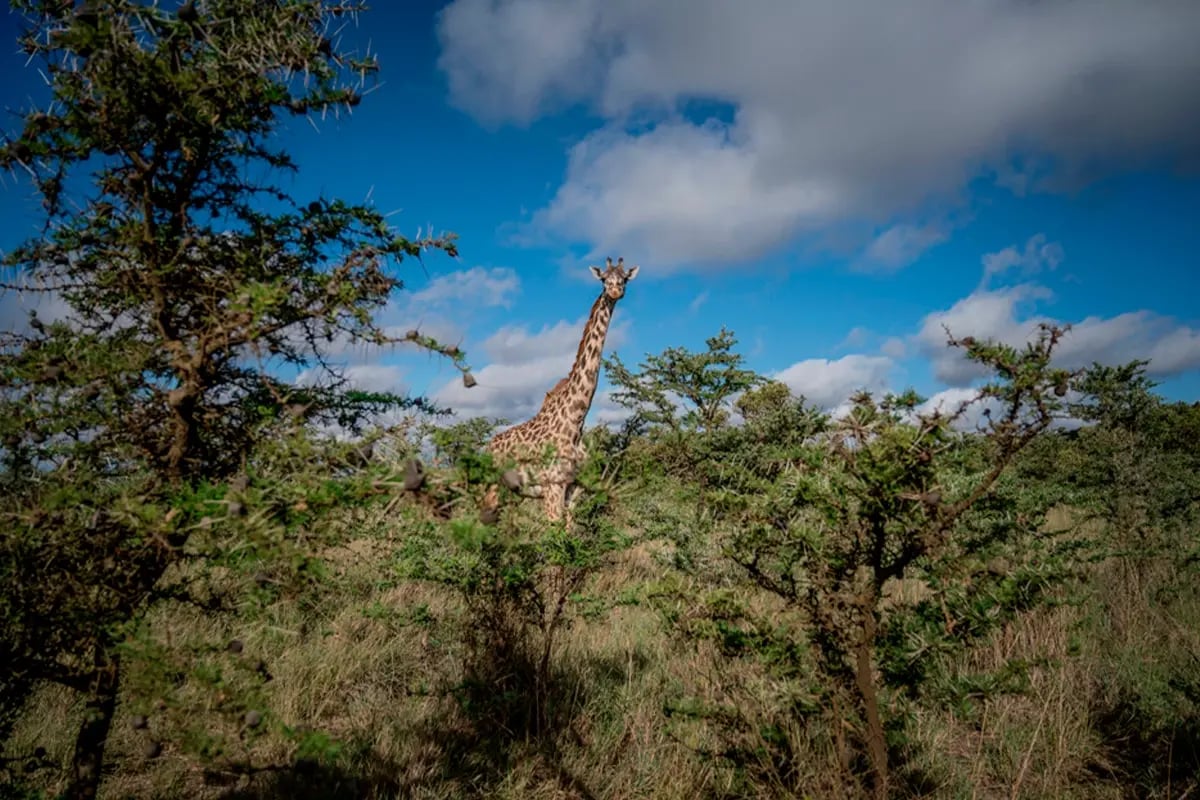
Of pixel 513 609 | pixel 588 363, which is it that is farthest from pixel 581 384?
pixel 513 609

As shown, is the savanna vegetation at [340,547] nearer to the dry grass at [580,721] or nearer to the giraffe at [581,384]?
the dry grass at [580,721]

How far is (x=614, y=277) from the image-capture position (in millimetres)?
9727

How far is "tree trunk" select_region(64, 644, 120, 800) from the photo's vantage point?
88.3 inches

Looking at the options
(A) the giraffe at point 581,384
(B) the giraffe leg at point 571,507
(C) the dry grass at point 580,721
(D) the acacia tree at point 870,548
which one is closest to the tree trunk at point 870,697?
(D) the acacia tree at point 870,548

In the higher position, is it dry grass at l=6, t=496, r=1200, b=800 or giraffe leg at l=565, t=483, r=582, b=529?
giraffe leg at l=565, t=483, r=582, b=529

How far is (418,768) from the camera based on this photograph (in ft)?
11.7

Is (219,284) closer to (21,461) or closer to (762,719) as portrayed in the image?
(21,461)

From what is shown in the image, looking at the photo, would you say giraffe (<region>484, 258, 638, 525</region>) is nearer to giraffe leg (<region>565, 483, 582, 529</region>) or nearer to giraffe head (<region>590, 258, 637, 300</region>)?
giraffe head (<region>590, 258, 637, 300</region>)

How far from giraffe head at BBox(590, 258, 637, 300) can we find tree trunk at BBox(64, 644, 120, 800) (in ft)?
26.6

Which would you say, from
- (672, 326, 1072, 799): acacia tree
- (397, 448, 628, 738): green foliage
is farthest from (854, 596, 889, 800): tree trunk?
(397, 448, 628, 738): green foliage

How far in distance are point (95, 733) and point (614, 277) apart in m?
8.33

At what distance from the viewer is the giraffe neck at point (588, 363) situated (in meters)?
9.89

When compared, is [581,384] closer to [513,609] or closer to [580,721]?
[513,609]

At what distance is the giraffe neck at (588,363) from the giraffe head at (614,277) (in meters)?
0.17
